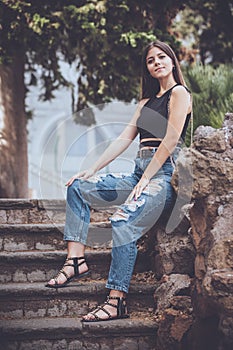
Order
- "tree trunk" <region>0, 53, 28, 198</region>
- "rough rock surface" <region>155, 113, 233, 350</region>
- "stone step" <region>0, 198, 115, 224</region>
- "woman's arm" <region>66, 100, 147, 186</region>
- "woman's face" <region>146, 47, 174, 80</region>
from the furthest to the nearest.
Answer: "tree trunk" <region>0, 53, 28, 198</region>
"stone step" <region>0, 198, 115, 224</region>
"woman's arm" <region>66, 100, 147, 186</region>
"woman's face" <region>146, 47, 174, 80</region>
"rough rock surface" <region>155, 113, 233, 350</region>

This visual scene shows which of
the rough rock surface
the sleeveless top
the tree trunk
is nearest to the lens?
the rough rock surface

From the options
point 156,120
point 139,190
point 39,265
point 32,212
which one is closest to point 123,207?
point 139,190

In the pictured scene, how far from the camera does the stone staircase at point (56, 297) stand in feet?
9.41

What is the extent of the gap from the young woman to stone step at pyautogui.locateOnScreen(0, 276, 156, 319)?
0.24ft

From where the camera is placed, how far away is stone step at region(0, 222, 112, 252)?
3738 mm

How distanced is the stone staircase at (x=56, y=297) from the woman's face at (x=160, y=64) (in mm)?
1122

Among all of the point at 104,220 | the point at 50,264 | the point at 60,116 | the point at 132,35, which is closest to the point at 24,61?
the point at 132,35

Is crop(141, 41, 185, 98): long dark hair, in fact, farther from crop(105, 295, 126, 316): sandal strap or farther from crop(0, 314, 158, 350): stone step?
crop(0, 314, 158, 350): stone step

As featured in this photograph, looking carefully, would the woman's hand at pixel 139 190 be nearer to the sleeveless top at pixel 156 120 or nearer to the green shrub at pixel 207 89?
the sleeveless top at pixel 156 120

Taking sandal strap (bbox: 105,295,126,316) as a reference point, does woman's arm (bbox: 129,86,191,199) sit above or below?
above

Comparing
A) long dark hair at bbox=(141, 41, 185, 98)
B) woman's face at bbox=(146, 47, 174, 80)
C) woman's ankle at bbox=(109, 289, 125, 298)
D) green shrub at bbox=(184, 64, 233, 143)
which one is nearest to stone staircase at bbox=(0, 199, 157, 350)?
woman's ankle at bbox=(109, 289, 125, 298)

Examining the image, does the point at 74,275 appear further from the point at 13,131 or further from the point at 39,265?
the point at 13,131

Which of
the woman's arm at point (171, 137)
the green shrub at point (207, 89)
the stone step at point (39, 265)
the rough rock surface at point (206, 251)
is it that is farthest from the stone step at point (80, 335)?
the green shrub at point (207, 89)

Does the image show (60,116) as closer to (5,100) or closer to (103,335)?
(5,100)
